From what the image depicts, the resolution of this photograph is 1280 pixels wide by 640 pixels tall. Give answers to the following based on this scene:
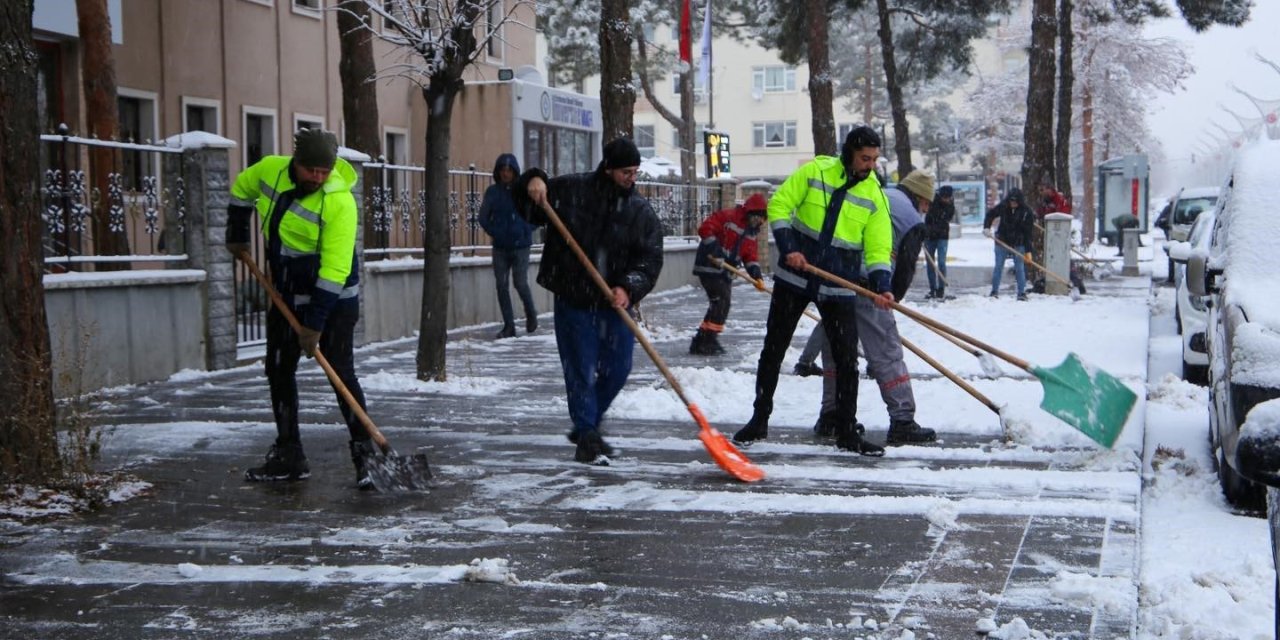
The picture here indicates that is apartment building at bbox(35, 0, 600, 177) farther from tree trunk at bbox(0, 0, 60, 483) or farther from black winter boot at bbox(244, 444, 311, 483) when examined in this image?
tree trunk at bbox(0, 0, 60, 483)

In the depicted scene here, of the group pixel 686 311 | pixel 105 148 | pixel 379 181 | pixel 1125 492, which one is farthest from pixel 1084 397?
pixel 686 311

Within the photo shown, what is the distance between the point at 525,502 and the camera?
7.03 metres

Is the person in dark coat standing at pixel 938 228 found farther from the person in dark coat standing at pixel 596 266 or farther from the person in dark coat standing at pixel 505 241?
the person in dark coat standing at pixel 596 266

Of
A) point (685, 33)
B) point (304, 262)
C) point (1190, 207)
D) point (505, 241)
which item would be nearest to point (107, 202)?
point (304, 262)

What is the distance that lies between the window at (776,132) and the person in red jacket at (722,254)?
7172 centimetres

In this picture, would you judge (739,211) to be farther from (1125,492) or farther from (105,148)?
(1125,492)

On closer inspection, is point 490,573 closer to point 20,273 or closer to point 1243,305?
point 20,273

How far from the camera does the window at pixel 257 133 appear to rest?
22922mm

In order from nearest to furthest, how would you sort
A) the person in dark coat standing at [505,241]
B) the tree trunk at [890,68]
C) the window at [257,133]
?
the person in dark coat standing at [505,241], the window at [257,133], the tree trunk at [890,68]

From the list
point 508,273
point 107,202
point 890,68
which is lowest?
point 508,273

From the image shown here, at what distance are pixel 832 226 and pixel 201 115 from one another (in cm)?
1553

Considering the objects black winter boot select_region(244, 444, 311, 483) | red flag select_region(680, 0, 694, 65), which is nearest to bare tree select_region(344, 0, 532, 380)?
black winter boot select_region(244, 444, 311, 483)

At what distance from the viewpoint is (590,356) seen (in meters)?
8.09

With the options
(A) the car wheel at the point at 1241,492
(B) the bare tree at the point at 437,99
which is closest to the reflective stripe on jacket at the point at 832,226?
(A) the car wheel at the point at 1241,492
